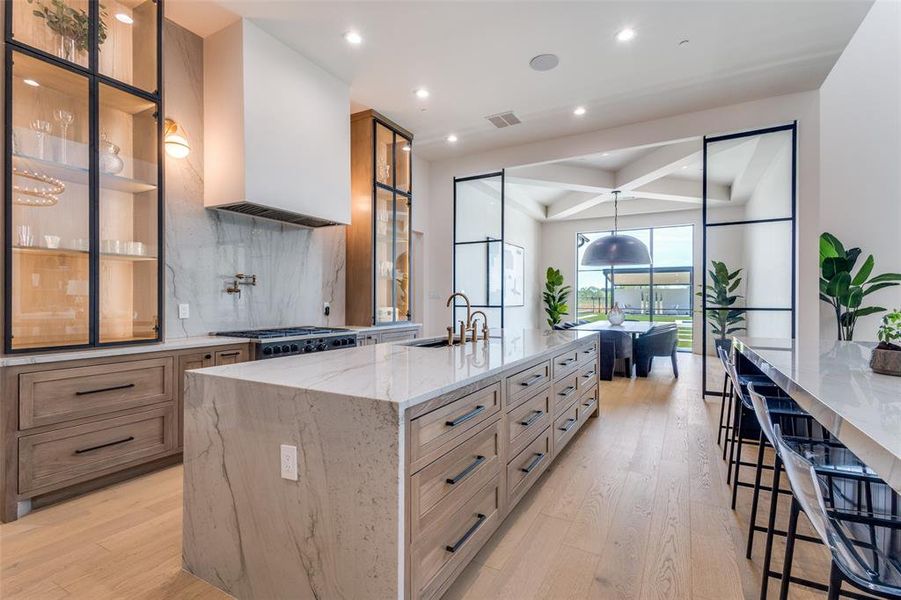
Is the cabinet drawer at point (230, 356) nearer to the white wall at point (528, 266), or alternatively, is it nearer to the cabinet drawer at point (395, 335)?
the cabinet drawer at point (395, 335)

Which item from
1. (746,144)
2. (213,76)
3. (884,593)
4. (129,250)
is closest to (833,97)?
(746,144)

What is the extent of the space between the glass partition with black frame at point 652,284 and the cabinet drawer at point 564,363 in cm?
640

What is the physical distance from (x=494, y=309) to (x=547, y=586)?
4.83m

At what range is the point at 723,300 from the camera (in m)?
4.93

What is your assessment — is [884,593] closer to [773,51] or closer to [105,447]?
[105,447]

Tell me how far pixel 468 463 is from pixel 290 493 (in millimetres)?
680

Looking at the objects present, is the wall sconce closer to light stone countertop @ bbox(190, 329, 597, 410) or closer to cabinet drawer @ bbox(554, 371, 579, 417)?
light stone countertop @ bbox(190, 329, 597, 410)

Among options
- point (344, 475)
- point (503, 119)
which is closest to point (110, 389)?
point (344, 475)

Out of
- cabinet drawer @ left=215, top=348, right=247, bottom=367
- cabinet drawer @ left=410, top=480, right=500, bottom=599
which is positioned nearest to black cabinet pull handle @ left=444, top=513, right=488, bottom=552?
cabinet drawer @ left=410, top=480, right=500, bottom=599

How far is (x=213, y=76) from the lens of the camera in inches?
133

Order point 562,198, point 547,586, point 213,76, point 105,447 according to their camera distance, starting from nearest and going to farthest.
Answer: point 547,586 → point 105,447 → point 213,76 → point 562,198

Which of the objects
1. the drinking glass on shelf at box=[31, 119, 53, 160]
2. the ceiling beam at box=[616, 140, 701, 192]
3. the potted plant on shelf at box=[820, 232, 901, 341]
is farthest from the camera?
the ceiling beam at box=[616, 140, 701, 192]

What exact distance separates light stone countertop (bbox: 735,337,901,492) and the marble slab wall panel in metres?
1.14

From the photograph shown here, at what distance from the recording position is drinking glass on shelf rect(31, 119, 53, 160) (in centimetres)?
236
